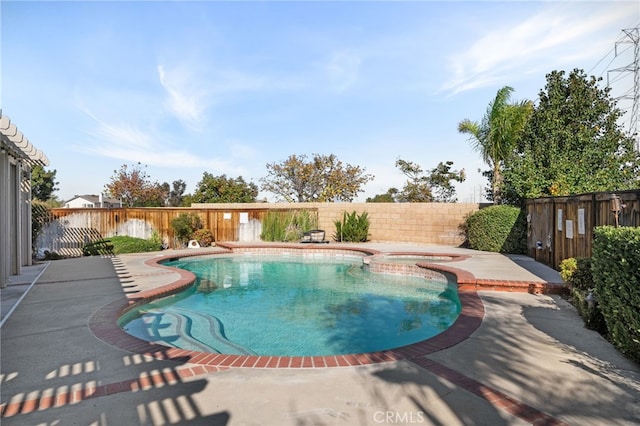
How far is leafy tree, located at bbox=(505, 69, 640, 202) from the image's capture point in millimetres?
13320

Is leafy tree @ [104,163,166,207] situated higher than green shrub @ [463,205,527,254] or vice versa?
leafy tree @ [104,163,166,207]

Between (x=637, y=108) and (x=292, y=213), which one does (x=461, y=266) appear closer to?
(x=292, y=213)

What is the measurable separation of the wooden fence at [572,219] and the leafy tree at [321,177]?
67.2ft

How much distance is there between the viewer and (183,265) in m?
12.5

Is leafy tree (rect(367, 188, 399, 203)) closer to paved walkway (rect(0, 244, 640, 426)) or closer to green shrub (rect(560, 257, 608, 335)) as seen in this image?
green shrub (rect(560, 257, 608, 335))

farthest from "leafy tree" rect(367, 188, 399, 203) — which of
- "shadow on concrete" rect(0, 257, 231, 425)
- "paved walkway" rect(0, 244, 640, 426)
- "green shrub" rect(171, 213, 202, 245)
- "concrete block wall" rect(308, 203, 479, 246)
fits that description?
"shadow on concrete" rect(0, 257, 231, 425)

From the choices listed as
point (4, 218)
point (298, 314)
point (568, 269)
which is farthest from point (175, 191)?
point (568, 269)

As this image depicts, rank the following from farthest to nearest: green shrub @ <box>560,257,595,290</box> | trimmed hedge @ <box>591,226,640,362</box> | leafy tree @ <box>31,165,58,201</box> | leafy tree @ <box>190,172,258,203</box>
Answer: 1. leafy tree @ <box>31,165,58,201</box>
2. leafy tree @ <box>190,172,258,203</box>
3. green shrub @ <box>560,257,595,290</box>
4. trimmed hedge @ <box>591,226,640,362</box>

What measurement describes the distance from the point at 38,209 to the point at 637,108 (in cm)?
2945

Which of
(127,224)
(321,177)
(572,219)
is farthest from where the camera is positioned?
(321,177)

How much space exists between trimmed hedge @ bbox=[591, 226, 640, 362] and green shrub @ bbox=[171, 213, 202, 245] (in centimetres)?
1535

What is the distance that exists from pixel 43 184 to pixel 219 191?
2529 centimetres

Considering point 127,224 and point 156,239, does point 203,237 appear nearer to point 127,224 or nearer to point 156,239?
point 156,239

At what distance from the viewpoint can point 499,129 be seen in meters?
14.5
